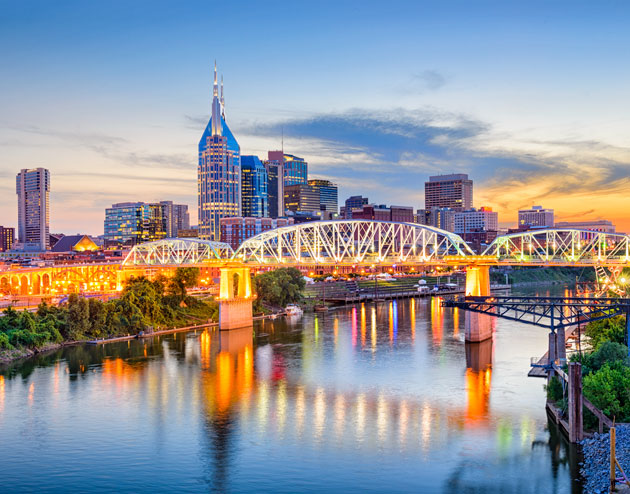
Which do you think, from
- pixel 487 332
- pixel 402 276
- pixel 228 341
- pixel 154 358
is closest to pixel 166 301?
pixel 228 341

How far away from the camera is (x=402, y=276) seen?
17238 centimetres

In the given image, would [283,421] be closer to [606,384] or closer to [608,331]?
[606,384]

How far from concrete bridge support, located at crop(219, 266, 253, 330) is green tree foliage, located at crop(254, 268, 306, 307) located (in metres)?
13.2

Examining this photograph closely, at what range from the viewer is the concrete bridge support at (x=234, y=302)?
84312 millimetres

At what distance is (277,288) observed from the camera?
344ft

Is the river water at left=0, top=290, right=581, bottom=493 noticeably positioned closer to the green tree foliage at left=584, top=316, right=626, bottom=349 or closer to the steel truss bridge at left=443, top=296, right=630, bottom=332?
the steel truss bridge at left=443, top=296, right=630, bottom=332

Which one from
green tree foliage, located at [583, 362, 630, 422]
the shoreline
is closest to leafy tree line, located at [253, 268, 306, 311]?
the shoreline

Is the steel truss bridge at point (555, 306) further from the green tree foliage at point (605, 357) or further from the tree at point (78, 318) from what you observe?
the tree at point (78, 318)

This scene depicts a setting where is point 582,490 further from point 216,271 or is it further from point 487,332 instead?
point 216,271

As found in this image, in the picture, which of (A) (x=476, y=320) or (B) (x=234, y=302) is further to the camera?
(B) (x=234, y=302)

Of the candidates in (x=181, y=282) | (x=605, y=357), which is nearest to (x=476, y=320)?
(x=605, y=357)

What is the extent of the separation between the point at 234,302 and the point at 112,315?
15338mm

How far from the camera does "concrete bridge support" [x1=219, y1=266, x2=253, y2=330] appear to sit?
84312mm

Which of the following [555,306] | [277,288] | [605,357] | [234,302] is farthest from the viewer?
[277,288]
